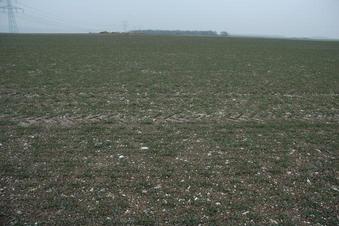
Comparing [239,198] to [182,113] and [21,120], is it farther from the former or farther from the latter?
[21,120]

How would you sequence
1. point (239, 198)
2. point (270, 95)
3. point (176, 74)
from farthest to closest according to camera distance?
1. point (176, 74)
2. point (270, 95)
3. point (239, 198)

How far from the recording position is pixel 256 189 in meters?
7.79

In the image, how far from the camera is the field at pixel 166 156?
272 inches

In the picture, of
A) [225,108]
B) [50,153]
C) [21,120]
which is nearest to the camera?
[50,153]

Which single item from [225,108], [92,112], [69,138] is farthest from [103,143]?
[225,108]

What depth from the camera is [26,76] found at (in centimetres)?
2197

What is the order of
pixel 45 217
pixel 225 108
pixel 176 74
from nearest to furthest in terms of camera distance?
pixel 45 217
pixel 225 108
pixel 176 74

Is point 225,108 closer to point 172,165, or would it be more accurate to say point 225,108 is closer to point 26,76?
point 172,165

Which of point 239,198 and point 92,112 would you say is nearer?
point 239,198

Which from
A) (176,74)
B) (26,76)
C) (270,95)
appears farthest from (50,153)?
(176,74)

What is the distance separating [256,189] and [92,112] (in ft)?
27.6

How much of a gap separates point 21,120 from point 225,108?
8767 mm

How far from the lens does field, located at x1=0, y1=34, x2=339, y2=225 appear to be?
22.7ft

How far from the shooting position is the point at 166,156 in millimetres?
9602
